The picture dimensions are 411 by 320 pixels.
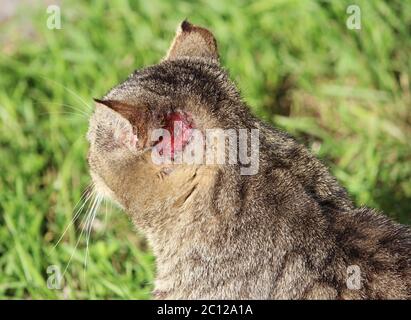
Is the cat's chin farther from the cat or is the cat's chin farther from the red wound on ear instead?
the red wound on ear

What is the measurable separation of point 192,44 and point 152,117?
2.28ft

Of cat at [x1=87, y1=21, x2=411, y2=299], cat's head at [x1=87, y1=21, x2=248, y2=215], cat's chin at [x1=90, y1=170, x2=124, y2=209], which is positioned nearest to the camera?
cat's head at [x1=87, y1=21, x2=248, y2=215]

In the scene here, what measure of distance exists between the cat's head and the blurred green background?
3.24 ft

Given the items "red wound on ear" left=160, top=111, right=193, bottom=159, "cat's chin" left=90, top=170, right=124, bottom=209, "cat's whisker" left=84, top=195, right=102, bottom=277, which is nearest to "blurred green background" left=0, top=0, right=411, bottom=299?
"cat's whisker" left=84, top=195, right=102, bottom=277

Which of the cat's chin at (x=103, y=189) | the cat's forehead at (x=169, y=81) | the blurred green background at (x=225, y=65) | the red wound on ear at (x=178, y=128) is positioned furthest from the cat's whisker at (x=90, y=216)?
the red wound on ear at (x=178, y=128)

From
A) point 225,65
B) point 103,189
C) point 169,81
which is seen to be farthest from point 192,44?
point 225,65

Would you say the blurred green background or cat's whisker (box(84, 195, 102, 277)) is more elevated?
the blurred green background

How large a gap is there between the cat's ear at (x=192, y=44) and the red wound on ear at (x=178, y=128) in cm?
A: 59

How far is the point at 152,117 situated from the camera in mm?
2408

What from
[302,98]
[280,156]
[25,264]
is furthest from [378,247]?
[302,98]

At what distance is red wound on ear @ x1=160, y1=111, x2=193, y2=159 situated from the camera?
2.44 metres

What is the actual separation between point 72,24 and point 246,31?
97 cm

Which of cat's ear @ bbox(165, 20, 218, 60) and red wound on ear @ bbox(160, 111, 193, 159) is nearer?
red wound on ear @ bbox(160, 111, 193, 159)
